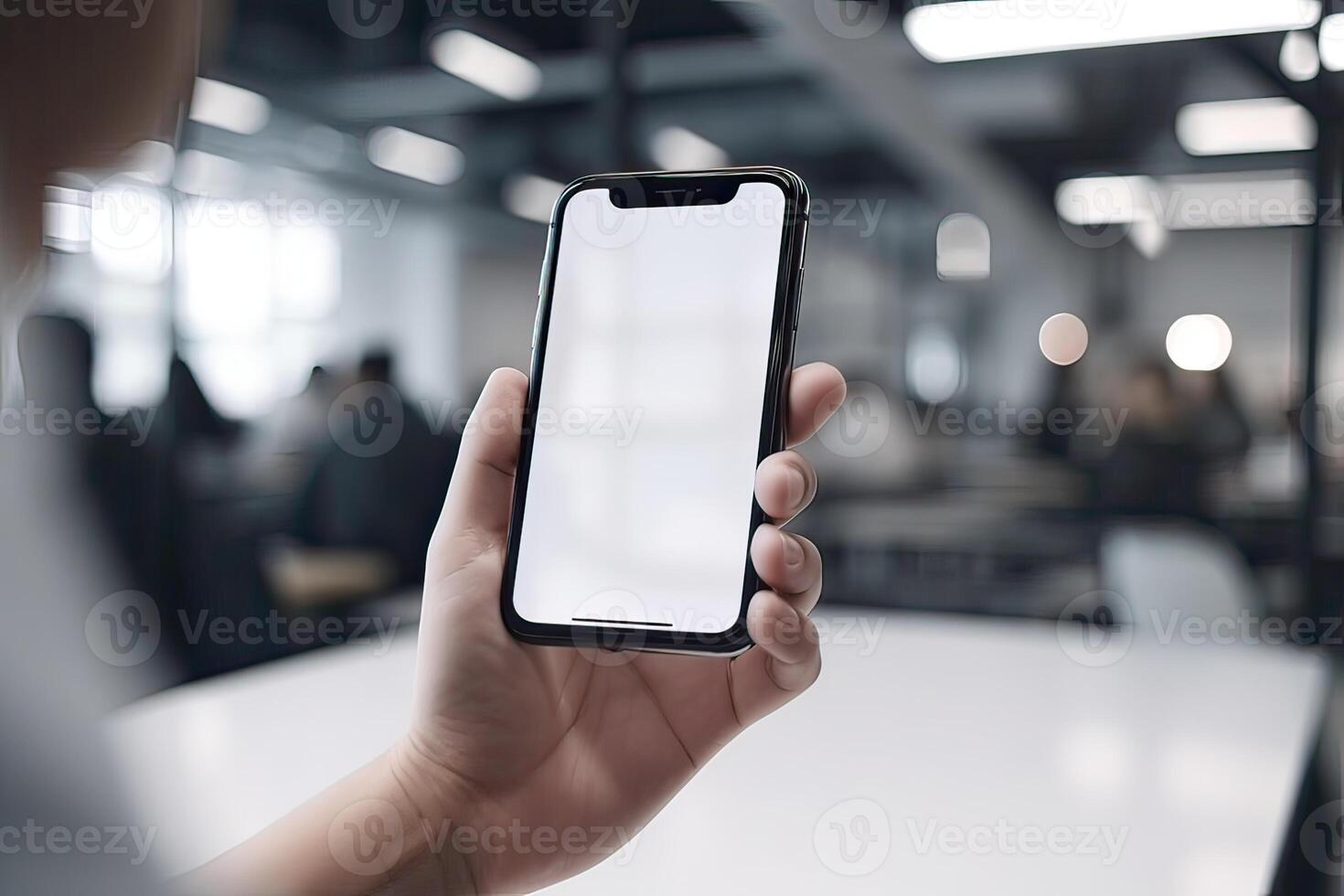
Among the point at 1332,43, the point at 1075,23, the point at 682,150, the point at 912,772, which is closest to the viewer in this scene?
the point at 912,772

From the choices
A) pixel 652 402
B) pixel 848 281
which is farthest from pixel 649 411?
pixel 848 281

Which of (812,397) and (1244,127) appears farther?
(1244,127)

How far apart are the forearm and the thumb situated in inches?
3.5

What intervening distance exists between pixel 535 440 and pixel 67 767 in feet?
0.95

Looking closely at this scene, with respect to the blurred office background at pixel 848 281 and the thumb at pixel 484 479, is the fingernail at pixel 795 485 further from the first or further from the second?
the blurred office background at pixel 848 281

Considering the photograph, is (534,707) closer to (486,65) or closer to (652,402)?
(652,402)

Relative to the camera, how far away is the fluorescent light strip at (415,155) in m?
1.88

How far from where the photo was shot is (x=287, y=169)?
189 centimetres

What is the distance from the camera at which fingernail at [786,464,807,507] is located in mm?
358

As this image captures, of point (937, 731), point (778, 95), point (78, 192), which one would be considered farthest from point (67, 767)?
point (778, 95)

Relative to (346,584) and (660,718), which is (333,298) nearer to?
(346,584)

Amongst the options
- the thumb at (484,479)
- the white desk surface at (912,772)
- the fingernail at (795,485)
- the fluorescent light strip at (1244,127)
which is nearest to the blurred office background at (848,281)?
the fluorescent light strip at (1244,127)

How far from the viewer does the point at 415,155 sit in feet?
6.29

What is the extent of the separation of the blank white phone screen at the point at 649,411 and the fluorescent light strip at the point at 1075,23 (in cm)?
142
